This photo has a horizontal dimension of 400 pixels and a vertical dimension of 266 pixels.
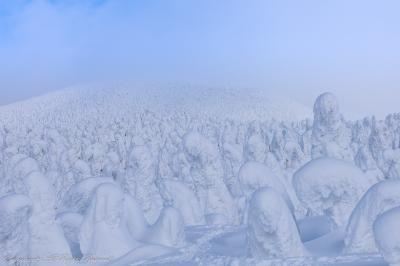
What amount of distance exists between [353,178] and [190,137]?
8.78m

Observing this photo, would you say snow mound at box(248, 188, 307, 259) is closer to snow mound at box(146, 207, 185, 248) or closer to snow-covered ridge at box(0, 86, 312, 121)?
snow mound at box(146, 207, 185, 248)

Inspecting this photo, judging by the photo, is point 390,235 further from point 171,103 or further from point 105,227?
point 171,103

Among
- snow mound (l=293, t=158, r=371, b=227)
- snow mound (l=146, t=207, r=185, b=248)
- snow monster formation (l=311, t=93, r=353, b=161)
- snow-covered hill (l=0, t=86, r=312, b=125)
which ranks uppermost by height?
snow-covered hill (l=0, t=86, r=312, b=125)

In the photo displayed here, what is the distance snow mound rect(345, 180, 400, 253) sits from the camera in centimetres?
845

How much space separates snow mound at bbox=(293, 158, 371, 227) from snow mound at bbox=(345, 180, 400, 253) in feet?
4.44

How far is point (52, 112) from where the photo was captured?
100m

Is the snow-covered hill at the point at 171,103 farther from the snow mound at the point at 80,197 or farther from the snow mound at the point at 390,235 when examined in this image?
the snow mound at the point at 390,235

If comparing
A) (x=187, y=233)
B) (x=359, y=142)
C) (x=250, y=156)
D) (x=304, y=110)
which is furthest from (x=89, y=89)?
(x=187, y=233)

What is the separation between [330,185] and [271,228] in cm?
243

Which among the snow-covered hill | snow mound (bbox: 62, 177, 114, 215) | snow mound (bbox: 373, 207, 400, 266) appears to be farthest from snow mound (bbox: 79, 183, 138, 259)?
the snow-covered hill

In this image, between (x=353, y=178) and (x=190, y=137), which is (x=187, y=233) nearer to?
(x=353, y=178)

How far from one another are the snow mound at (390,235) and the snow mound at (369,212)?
2344mm

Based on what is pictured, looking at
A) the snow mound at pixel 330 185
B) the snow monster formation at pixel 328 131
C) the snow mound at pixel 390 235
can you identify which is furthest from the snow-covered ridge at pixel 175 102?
the snow mound at pixel 390 235

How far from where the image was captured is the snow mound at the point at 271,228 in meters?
8.15
